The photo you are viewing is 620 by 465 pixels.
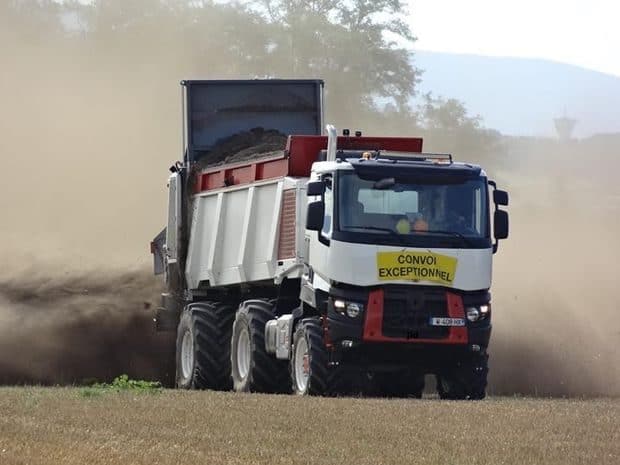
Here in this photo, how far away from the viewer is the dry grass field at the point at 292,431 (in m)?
13.1

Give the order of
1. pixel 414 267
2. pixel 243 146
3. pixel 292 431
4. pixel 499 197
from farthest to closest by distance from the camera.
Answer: pixel 243 146 < pixel 499 197 < pixel 414 267 < pixel 292 431

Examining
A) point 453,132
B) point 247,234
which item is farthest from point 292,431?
point 453,132

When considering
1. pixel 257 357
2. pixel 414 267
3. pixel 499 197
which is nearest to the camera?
pixel 414 267

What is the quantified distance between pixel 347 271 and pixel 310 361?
1.34m

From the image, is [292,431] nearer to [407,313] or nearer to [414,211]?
[407,313]

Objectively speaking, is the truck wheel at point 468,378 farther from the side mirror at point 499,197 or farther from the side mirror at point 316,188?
the side mirror at point 316,188

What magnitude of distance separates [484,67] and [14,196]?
4562 inches

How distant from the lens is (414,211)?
20.7 metres

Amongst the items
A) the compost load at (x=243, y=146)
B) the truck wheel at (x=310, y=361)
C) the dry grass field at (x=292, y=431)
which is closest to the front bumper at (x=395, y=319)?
the truck wheel at (x=310, y=361)

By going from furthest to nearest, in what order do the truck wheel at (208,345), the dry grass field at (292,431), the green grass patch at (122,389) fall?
the truck wheel at (208,345), the green grass patch at (122,389), the dry grass field at (292,431)

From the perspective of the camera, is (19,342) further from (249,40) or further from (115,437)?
(249,40)

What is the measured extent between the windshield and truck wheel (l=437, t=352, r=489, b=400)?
1518 mm

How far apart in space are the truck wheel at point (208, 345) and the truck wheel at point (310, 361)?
352cm

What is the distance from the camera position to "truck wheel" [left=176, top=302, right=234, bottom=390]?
25.0 m
